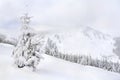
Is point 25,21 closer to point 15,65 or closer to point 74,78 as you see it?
point 15,65

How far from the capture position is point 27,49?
130ft

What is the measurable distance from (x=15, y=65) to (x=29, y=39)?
3.80 meters

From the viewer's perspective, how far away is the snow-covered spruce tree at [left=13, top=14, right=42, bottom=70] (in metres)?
39.2

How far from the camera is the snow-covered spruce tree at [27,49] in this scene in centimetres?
3919

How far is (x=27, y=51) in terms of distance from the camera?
39.4 meters

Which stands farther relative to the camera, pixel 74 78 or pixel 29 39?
pixel 74 78

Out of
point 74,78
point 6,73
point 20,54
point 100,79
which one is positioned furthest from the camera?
point 100,79

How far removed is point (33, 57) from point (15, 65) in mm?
2948

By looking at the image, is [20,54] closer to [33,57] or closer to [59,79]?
[33,57]

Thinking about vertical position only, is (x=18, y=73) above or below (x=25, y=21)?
below

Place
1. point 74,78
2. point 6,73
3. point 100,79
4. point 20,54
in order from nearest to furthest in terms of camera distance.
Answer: point 6,73 → point 20,54 → point 74,78 → point 100,79

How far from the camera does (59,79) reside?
41.2m

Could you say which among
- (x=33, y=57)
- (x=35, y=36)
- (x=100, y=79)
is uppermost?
(x=35, y=36)

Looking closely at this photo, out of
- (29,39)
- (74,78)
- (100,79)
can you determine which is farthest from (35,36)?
(100,79)
